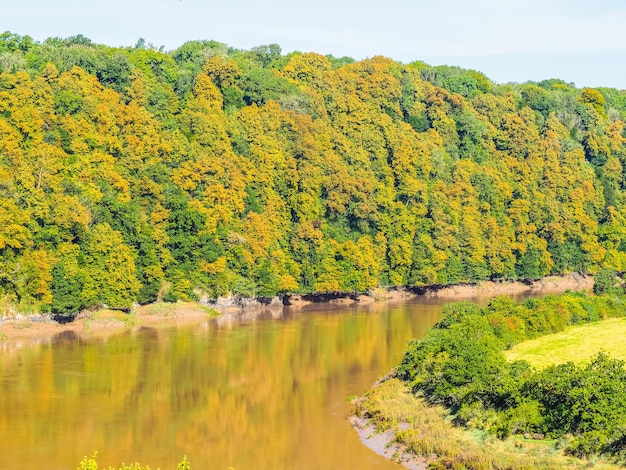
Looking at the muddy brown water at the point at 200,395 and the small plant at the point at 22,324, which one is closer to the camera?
the muddy brown water at the point at 200,395

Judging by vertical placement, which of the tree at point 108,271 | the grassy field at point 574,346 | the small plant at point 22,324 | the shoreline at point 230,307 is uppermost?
the tree at point 108,271

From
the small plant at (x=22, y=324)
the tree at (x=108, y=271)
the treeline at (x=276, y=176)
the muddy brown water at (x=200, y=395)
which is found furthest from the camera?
the treeline at (x=276, y=176)

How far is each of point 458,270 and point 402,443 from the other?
8042 cm

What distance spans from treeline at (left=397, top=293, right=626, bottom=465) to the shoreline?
34628 millimetres

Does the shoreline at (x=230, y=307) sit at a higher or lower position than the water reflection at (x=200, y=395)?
higher

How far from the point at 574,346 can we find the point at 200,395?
2589 cm

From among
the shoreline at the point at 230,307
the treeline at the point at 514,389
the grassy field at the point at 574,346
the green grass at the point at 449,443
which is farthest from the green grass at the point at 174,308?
the green grass at the point at 449,443

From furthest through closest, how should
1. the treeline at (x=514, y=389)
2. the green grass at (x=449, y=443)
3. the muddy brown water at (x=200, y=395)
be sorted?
the muddy brown water at (x=200, y=395) → the treeline at (x=514, y=389) → the green grass at (x=449, y=443)

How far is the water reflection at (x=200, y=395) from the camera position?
4716 centimetres

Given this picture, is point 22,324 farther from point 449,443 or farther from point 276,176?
point 449,443

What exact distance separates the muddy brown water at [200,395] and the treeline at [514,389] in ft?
17.8

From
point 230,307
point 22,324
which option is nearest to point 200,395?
point 22,324

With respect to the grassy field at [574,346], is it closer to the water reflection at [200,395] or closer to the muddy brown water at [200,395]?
the water reflection at [200,395]

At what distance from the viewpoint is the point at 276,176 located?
117m
